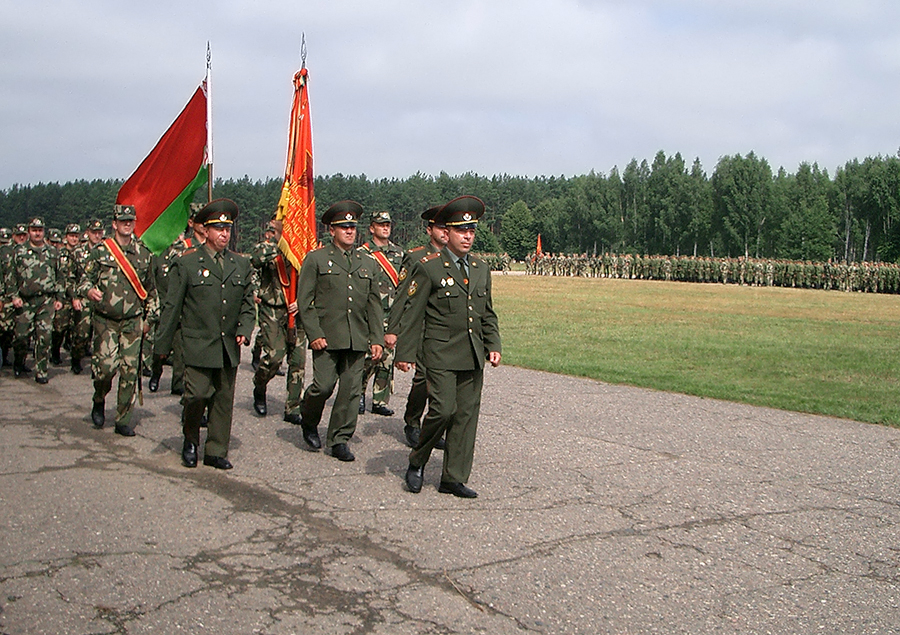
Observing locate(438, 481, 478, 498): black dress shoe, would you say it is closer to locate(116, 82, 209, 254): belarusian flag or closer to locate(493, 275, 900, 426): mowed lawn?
locate(493, 275, 900, 426): mowed lawn

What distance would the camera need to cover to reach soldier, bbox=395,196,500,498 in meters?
6.70

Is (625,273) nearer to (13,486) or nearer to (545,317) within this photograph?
(545,317)

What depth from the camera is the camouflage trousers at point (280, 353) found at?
9727 millimetres

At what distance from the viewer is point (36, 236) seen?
13617 millimetres

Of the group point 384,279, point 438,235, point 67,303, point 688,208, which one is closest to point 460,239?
point 438,235

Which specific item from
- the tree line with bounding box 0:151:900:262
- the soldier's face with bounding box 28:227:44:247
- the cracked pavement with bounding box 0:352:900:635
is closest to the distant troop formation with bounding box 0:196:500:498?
the cracked pavement with bounding box 0:352:900:635

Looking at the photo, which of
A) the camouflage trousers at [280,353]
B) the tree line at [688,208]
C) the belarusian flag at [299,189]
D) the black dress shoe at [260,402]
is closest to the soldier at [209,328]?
the camouflage trousers at [280,353]

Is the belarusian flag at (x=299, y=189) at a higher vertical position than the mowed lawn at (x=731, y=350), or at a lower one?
higher

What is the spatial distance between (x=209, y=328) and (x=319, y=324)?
0.96 meters

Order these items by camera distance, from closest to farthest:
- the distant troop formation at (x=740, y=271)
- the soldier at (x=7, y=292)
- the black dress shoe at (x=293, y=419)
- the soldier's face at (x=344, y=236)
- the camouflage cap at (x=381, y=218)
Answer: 1. the soldier's face at (x=344, y=236)
2. the black dress shoe at (x=293, y=419)
3. the camouflage cap at (x=381, y=218)
4. the soldier at (x=7, y=292)
5. the distant troop formation at (x=740, y=271)

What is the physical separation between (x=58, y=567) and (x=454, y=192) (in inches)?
6208

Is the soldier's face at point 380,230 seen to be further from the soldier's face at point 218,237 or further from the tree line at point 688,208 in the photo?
the tree line at point 688,208

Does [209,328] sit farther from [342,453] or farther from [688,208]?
[688,208]

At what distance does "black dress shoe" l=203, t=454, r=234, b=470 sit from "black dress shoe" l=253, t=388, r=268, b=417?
248 cm
